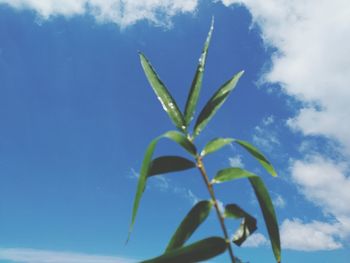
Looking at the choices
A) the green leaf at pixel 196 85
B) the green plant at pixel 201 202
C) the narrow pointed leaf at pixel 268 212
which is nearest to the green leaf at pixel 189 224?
the green plant at pixel 201 202

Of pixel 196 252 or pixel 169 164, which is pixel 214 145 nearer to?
pixel 169 164

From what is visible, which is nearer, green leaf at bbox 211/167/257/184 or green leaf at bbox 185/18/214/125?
green leaf at bbox 211/167/257/184

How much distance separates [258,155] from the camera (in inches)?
87.5

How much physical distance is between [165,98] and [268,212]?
813 mm

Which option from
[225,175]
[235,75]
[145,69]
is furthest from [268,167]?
[145,69]

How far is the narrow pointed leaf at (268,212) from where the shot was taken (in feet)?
6.99

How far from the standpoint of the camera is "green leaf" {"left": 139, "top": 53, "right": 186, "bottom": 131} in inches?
93.7

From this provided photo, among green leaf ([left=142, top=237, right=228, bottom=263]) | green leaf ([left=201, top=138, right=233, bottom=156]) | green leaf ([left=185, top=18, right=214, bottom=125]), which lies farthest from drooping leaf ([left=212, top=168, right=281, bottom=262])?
green leaf ([left=185, top=18, right=214, bottom=125])

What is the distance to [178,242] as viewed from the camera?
7.14 feet

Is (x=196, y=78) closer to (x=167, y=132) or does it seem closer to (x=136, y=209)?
(x=167, y=132)

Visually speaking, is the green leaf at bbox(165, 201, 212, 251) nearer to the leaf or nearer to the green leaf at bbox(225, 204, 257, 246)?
the green leaf at bbox(225, 204, 257, 246)

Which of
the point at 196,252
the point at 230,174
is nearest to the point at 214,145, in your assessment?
the point at 230,174

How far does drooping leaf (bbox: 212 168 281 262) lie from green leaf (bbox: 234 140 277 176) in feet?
0.40

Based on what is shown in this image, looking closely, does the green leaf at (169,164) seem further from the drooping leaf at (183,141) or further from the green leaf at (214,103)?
the green leaf at (214,103)
